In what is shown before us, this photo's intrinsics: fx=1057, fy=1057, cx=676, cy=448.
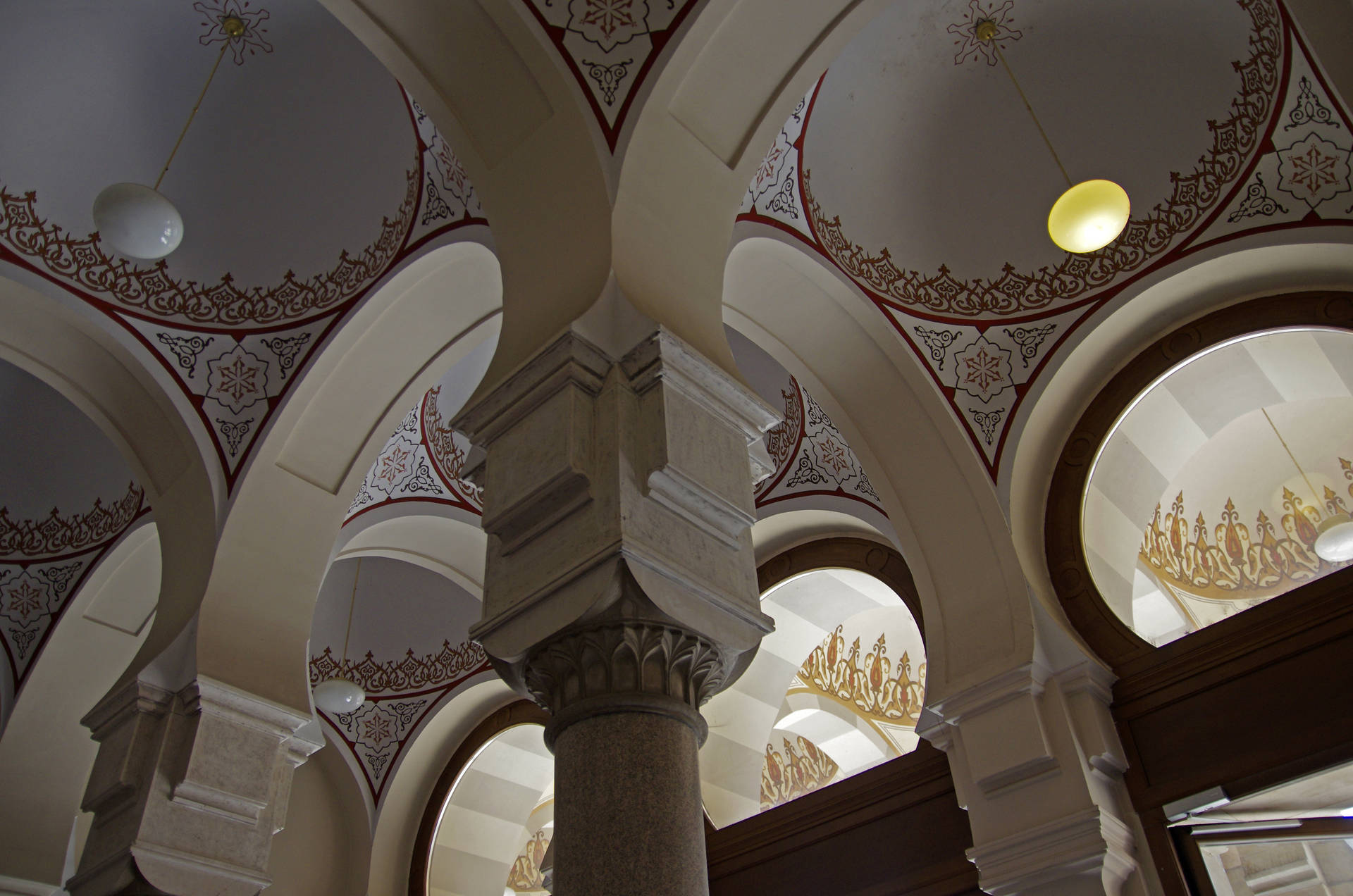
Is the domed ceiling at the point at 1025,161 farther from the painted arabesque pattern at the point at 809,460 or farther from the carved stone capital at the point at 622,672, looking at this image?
the carved stone capital at the point at 622,672

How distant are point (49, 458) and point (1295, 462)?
7.98 metres

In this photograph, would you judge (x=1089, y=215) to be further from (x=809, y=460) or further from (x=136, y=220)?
(x=136, y=220)

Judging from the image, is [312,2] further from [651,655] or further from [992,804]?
[992,804]

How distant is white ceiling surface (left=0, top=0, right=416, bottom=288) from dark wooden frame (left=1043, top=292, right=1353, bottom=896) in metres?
4.25

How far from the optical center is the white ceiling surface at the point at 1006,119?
5074 mm

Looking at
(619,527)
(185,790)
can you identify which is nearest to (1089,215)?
(619,527)

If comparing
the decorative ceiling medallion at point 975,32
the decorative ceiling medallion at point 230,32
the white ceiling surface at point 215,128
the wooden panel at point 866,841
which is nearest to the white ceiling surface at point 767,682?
the wooden panel at point 866,841

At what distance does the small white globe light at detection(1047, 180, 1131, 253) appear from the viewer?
467 centimetres

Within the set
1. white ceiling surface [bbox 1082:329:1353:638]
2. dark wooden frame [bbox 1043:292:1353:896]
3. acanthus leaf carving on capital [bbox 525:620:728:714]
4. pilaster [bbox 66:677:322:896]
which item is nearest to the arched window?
white ceiling surface [bbox 1082:329:1353:638]

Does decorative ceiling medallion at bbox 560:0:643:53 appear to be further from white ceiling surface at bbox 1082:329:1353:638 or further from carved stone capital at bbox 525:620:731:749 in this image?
white ceiling surface at bbox 1082:329:1353:638

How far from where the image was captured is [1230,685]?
15.9 ft

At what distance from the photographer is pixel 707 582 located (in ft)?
9.26

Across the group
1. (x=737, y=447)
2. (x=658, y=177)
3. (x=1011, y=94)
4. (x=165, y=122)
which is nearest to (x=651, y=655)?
(x=737, y=447)

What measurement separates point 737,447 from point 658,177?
1151 millimetres
